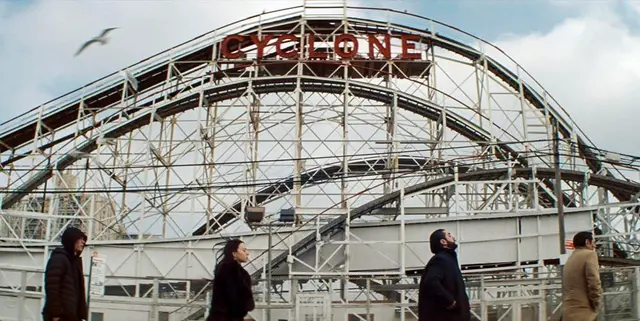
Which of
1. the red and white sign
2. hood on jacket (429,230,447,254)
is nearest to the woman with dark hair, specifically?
Answer: hood on jacket (429,230,447,254)

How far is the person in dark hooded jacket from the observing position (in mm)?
7203

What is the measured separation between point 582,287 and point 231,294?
3901 millimetres

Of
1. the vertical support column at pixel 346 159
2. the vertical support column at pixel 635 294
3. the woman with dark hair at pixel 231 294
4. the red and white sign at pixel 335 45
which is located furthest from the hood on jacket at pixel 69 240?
the red and white sign at pixel 335 45

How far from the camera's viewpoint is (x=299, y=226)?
24859 millimetres

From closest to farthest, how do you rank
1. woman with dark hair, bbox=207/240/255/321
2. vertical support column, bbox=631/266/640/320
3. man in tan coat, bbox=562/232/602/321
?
woman with dark hair, bbox=207/240/255/321, man in tan coat, bbox=562/232/602/321, vertical support column, bbox=631/266/640/320

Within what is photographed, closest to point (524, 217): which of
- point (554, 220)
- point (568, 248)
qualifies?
point (554, 220)

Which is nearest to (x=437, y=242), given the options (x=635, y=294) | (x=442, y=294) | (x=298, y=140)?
(x=442, y=294)

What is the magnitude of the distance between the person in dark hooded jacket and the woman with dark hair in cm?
142

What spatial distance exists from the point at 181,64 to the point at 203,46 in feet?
4.34

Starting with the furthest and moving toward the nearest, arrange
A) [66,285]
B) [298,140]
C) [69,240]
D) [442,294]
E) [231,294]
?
[298,140]
[69,240]
[66,285]
[231,294]
[442,294]

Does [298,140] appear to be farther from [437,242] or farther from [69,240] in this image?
[437,242]

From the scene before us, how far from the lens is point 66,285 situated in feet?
24.1

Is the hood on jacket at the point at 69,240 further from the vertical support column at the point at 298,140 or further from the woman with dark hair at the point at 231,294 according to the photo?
the vertical support column at the point at 298,140

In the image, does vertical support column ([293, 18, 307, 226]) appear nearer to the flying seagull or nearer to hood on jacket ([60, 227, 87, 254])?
the flying seagull
